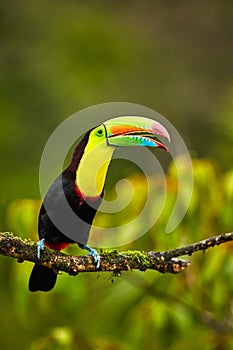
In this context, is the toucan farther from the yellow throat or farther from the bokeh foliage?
the bokeh foliage

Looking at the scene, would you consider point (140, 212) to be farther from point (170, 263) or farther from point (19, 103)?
point (19, 103)

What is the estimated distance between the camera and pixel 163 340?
12.3ft

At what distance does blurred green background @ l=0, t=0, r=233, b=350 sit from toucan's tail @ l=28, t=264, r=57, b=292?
0.96ft

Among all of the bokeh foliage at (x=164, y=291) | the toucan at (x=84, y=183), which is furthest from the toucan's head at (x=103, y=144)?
the bokeh foliage at (x=164, y=291)

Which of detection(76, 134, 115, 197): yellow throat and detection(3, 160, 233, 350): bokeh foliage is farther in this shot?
detection(3, 160, 233, 350): bokeh foliage

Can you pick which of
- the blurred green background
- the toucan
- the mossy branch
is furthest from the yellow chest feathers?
the blurred green background

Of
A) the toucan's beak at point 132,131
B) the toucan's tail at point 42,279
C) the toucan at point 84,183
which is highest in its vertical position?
the toucan's beak at point 132,131

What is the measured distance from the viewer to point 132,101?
790 cm

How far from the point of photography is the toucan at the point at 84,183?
3.03m

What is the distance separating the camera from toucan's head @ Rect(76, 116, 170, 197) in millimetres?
3012

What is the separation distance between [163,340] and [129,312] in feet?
0.61

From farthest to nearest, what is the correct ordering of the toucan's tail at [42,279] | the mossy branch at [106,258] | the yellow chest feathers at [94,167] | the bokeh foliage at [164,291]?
the bokeh foliage at [164,291]
the toucan's tail at [42,279]
the yellow chest feathers at [94,167]
the mossy branch at [106,258]

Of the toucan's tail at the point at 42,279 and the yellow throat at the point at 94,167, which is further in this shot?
the toucan's tail at the point at 42,279

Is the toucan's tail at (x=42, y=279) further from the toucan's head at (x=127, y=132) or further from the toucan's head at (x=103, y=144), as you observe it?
the toucan's head at (x=127, y=132)
